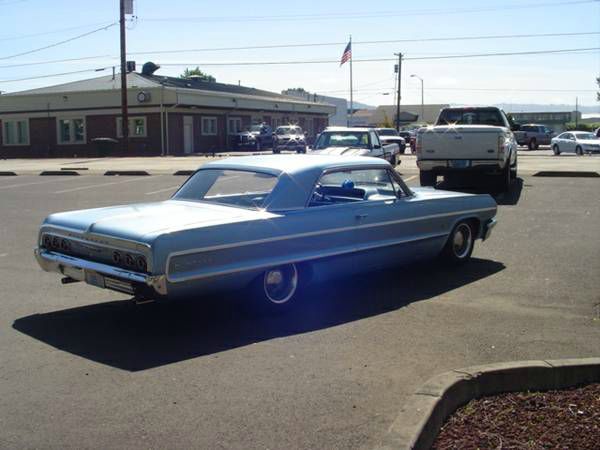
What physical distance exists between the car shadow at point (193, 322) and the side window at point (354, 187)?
2.99 ft

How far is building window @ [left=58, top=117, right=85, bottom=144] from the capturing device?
48.2 meters

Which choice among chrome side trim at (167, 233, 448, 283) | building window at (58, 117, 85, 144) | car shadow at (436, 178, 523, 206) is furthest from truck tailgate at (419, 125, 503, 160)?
building window at (58, 117, 85, 144)

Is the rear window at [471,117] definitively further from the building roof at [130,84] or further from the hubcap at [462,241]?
the building roof at [130,84]

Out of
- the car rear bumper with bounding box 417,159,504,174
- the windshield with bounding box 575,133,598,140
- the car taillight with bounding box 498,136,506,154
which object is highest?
the windshield with bounding box 575,133,598,140

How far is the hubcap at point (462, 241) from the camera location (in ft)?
27.9

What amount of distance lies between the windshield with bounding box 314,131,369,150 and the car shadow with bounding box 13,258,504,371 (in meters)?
12.2

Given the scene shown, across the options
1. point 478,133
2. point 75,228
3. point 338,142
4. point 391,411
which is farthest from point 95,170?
point 391,411

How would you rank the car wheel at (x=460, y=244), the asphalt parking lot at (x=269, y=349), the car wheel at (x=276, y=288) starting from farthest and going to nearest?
the car wheel at (x=460, y=244) < the car wheel at (x=276, y=288) < the asphalt parking lot at (x=269, y=349)

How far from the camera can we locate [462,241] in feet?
28.3

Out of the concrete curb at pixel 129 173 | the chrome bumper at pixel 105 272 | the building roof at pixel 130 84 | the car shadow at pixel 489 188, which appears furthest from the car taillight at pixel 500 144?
the building roof at pixel 130 84

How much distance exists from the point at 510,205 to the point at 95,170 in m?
16.9

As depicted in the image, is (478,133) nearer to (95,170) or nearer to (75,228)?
(75,228)

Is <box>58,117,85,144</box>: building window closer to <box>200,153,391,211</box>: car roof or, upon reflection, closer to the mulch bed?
<box>200,153,391,211</box>: car roof

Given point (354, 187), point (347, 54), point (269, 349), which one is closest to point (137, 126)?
point (347, 54)
